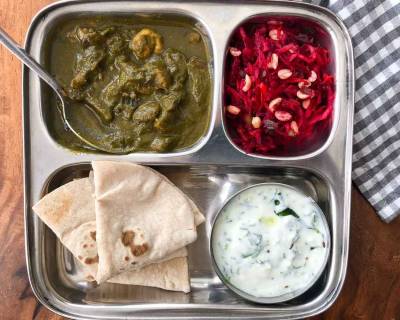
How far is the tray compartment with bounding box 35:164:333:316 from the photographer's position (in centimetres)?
321

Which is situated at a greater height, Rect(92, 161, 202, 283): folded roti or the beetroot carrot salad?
the beetroot carrot salad

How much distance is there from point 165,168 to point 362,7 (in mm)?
1531

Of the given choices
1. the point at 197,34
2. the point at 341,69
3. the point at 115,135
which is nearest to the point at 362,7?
the point at 341,69

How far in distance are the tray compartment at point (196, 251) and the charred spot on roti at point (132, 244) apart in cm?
38

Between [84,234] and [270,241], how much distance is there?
1082 mm

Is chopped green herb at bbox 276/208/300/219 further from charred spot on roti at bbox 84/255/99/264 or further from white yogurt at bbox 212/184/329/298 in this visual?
charred spot on roti at bbox 84/255/99/264

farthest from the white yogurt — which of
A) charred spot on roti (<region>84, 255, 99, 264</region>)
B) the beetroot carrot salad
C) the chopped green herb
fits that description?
charred spot on roti (<region>84, 255, 99, 264</region>)

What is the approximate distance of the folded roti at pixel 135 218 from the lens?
9.93 ft

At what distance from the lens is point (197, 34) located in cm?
323

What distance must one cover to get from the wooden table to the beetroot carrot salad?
626 mm

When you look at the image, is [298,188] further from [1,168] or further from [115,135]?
[1,168]

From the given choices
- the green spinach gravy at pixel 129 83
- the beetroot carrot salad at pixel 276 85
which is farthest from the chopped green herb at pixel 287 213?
the green spinach gravy at pixel 129 83

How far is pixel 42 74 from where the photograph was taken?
2984mm

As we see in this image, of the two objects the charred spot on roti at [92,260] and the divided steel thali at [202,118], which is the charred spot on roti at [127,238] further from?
the charred spot on roti at [92,260]
